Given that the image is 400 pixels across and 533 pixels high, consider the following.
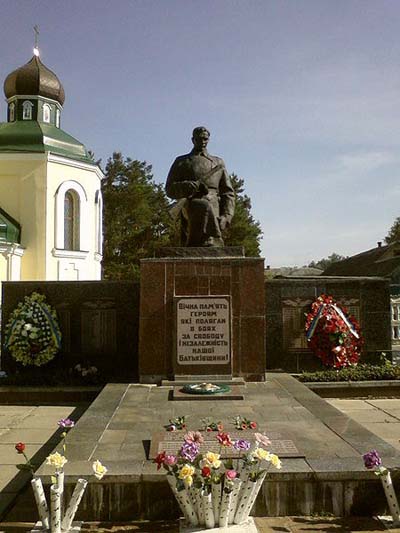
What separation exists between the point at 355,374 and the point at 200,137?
460 cm

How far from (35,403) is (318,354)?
4747 mm

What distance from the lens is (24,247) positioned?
2559 cm

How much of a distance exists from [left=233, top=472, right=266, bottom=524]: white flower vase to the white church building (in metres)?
22.3

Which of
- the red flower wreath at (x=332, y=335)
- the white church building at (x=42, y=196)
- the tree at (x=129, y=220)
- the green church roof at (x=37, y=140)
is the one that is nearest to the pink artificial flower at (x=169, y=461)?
the red flower wreath at (x=332, y=335)

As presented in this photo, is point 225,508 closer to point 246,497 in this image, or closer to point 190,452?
point 246,497

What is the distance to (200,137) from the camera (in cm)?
874

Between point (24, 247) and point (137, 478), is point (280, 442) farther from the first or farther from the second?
point (24, 247)

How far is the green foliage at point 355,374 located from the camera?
910 cm

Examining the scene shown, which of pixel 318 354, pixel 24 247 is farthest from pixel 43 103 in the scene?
pixel 318 354

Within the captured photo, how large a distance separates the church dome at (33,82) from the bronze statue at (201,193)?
2268cm

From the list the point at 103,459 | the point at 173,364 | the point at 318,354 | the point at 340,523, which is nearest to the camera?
the point at 340,523

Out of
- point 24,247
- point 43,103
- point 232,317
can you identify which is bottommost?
point 232,317

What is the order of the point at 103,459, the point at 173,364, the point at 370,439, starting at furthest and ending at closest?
the point at 173,364
the point at 370,439
the point at 103,459

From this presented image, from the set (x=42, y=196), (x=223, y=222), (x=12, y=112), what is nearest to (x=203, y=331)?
(x=223, y=222)
